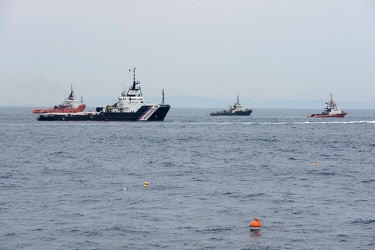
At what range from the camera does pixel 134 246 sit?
31.2m

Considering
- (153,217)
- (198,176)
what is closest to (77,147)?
(198,176)

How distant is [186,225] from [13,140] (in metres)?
70.9

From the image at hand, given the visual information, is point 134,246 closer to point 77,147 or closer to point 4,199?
point 4,199

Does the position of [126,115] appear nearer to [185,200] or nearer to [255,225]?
[185,200]

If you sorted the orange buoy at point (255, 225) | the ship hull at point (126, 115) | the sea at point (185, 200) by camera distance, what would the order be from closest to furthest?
1. the sea at point (185, 200)
2. the orange buoy at point (255, 225)
3. the ship hull at point (126, 115)

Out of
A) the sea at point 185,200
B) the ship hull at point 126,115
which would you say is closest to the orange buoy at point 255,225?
the sea at point 185,200

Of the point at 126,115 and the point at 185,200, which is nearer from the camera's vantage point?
the point at 185,200

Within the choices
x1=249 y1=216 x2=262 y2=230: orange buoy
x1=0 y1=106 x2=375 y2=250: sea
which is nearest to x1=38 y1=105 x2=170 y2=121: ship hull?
x1=0 y1=106 x2=375 y2=250: sea

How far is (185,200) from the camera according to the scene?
42875mm

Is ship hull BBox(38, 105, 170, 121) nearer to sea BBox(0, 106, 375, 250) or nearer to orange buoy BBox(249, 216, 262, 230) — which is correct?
sea BBox(0, 106, 375, 250)

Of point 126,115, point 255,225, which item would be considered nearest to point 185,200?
point 255,225

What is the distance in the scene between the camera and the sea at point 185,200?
1288 inches

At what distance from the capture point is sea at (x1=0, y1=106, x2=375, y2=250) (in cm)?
3272

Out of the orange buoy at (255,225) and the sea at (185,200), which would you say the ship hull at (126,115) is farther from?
the orange buoy at (255,225)
